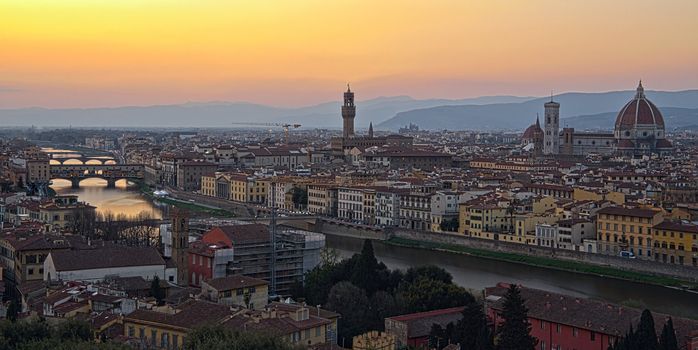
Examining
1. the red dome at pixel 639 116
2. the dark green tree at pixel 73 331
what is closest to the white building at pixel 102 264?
the dark green tree at pixel 73 331

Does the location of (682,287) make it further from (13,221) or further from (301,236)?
(13,221)

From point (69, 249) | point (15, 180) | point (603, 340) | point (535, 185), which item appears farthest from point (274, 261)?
point (15, 180)

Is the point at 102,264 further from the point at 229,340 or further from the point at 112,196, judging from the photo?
the point at 112,196

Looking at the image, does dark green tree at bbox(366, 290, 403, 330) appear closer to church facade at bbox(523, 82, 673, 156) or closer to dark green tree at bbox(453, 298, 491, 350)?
dark green tree at bbox(453, 298, 491, 350)

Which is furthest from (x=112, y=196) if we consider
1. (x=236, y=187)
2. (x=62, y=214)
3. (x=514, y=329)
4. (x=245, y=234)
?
(x=514, y=329)

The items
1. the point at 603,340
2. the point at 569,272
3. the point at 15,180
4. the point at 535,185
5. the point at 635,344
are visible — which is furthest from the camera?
the point at 15,180

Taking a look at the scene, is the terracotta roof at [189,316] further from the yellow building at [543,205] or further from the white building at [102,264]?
the yellow building at [543,205]

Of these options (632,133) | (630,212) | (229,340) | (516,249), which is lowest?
(516,249)
